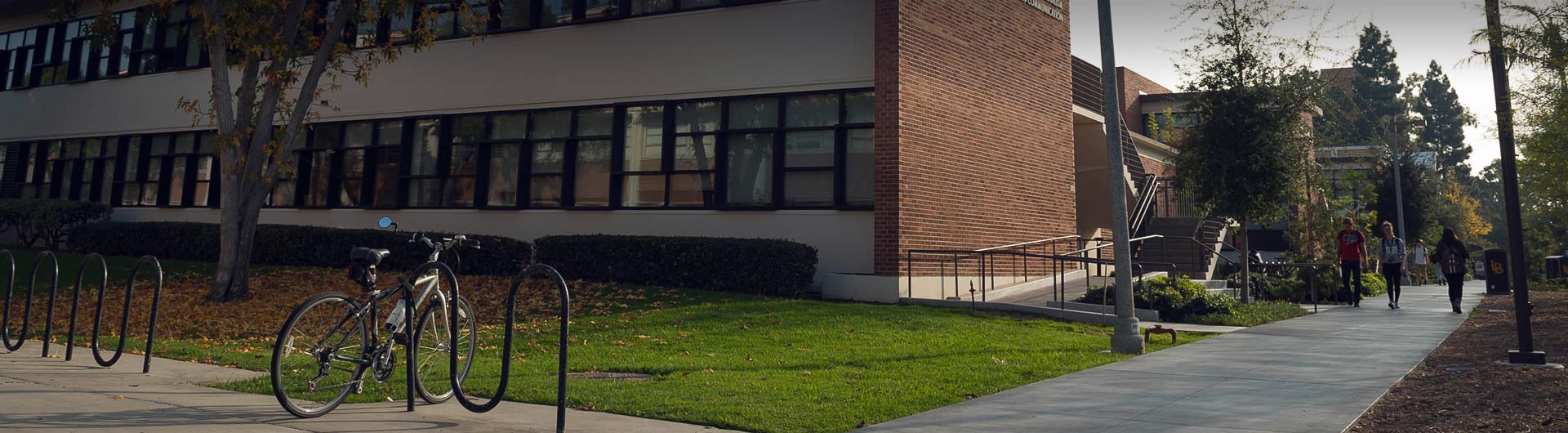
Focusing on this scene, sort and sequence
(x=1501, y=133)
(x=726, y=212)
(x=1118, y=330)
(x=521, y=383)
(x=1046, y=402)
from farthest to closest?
1. (x=726, y=212)
2. (x=1118, y=330)
3. (x=1501, y=133)
4. (x=521, y=383)
5. (x=1046, y=402)

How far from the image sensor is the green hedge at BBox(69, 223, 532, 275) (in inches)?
682

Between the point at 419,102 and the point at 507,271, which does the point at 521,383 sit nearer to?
the point at 507,271

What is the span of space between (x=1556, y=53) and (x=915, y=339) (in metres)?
9.27

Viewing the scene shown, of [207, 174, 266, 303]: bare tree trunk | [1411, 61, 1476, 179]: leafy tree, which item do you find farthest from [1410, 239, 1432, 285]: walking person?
[1411, 61, 1476, 179]: leafy tree

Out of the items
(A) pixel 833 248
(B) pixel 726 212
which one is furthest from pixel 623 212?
(A) pixel 833 248

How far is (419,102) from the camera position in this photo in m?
20.3

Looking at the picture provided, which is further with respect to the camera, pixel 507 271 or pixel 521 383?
pixel 507 271

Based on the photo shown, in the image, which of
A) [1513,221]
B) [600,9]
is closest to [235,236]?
[600,9]

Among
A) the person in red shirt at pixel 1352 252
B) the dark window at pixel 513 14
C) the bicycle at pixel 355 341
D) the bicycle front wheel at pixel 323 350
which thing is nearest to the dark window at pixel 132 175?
the dark window at pixel 513 14

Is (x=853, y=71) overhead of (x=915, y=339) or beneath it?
overhead

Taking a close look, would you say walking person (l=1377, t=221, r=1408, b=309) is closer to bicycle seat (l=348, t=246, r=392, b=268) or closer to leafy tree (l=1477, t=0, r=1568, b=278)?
leafy tree (l=1477, t=0, r=1568, b=278)

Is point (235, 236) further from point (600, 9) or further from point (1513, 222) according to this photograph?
point (1513, 222)

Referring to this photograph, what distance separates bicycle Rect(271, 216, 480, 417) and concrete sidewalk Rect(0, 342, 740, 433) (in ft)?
0.54

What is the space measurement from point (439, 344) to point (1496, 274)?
950 inches
